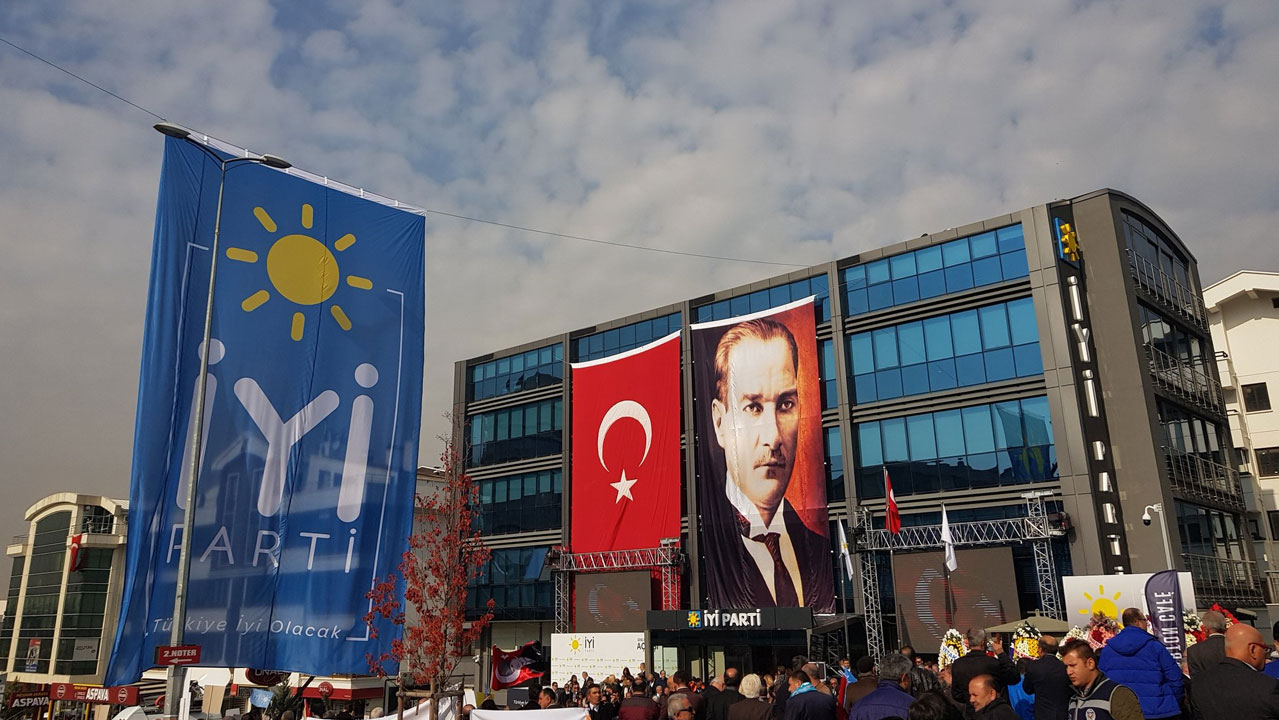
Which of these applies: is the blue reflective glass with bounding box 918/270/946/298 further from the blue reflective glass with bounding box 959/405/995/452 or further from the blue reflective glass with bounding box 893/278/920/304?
the blue reflective glass with bounding box 959/405/995/452

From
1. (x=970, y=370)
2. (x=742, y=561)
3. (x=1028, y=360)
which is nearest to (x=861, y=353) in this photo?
(x=970, y=370)

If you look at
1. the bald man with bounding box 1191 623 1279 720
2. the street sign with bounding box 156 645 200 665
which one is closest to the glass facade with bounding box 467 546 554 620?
the street sign with bounding box 156 645 200 665

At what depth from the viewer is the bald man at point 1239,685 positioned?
21.3 feet

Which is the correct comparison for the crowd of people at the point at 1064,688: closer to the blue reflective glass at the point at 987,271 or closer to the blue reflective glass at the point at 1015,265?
the blue reflective glass at the point at 1015,265

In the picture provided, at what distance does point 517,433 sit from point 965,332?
87.9 feet

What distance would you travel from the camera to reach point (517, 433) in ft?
175

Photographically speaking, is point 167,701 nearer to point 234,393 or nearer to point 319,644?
point 319,644

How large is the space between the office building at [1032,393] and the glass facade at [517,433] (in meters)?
10.2

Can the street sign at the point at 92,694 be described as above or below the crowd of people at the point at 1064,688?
below

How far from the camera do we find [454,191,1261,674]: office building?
33.0 meters

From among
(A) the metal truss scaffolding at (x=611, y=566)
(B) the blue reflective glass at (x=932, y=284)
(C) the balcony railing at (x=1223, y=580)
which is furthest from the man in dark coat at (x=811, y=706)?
(A) the metal truss scaffolding at (x=611, y=566)

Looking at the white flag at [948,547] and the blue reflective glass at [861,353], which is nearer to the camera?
the white flag at [948,547]

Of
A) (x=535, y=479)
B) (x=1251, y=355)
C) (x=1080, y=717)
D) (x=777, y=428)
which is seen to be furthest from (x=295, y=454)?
(x=1251, y=355)

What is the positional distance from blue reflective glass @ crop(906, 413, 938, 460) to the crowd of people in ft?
79.0
